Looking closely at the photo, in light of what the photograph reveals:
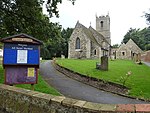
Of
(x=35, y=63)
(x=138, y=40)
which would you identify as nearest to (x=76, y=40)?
(x=138, y=40)

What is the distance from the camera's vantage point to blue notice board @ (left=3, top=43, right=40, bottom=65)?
7.53 meters

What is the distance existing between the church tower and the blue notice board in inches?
2682

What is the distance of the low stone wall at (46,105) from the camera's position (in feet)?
12.2

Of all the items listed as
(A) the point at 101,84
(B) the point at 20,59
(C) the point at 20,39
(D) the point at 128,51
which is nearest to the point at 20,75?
(B) the point at 20,59

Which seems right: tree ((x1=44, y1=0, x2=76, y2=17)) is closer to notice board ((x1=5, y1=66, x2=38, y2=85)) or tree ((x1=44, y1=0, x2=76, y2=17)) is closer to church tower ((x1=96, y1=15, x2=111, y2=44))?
notice board ((x1=5, y1=66, x2=38, y2=85))

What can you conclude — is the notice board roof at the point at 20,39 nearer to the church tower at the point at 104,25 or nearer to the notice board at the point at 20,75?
the notice board at the point at 20,75

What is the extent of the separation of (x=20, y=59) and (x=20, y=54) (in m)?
0.18

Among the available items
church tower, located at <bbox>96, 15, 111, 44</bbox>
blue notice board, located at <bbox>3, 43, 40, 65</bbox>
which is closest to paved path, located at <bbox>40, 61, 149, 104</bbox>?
blue notice board, located at <bbox>3, 43, 40, 65</bbox>

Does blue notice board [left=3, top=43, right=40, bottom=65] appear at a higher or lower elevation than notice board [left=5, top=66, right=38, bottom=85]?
higher

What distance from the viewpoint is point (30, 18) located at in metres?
18.8

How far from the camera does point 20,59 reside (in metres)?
7.71

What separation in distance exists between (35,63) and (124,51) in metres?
58.2

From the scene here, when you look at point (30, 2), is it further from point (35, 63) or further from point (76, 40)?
point (76, 40)

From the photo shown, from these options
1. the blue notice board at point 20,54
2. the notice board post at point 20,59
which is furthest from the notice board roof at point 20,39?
the blue notice board at point 20,54
